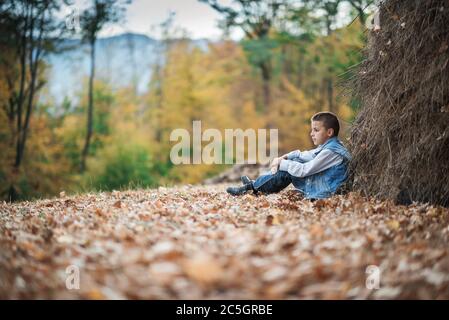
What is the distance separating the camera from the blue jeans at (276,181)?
546 cm

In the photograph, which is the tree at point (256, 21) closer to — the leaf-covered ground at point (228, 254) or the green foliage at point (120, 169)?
the green foliage at point (120, 169)

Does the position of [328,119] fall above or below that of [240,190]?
above

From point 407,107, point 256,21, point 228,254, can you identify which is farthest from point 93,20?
point 228,254

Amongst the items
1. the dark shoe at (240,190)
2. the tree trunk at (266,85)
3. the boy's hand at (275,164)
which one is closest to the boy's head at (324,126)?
the boy's hand at (275,164)

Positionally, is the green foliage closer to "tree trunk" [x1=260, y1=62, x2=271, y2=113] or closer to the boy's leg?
"tree trunk" [x1=260, y1=62, x2=271, y2=113]

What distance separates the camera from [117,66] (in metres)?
26.3

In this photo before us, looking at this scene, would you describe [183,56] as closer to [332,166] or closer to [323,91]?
[323,91]

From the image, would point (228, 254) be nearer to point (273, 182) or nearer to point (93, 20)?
point (273, 182)

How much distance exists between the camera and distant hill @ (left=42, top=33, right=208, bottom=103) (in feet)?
75.3

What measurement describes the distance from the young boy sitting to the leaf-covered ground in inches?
41.6

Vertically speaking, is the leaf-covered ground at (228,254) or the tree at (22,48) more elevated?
the tree at (22,48)

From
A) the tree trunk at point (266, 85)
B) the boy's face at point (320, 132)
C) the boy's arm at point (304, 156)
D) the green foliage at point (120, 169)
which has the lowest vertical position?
the green foliage at point (120, 169)

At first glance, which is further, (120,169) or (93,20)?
(93,20)

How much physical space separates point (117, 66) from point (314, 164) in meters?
23.2
